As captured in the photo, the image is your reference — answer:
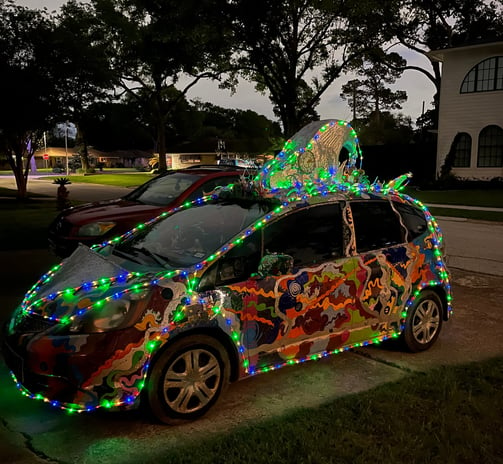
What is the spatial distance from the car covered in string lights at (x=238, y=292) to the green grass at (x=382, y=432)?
0.46m

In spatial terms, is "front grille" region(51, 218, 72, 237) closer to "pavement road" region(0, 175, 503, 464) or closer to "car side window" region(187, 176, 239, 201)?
"pavement road" region(0, 175, 503, 464)

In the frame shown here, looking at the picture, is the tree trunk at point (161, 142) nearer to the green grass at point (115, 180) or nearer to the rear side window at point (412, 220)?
the green grass at point (115, 180)

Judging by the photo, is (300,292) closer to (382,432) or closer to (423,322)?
(382,432)

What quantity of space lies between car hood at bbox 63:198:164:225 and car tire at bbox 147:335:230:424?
14.0 ft

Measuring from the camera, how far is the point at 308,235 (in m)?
4.18

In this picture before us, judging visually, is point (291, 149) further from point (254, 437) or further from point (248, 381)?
point (254, 437)

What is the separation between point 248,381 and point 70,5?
110 ft

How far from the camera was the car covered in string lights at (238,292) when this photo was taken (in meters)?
3.27

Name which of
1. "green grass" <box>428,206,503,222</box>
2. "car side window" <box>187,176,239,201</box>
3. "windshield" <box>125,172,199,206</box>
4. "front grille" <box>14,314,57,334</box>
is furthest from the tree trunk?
"front grille" <box>14,314,57,334</box>

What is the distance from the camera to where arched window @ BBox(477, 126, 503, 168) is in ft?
84.1

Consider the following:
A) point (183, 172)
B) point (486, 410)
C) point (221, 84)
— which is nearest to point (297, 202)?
point (486, 410)

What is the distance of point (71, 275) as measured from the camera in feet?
13.0

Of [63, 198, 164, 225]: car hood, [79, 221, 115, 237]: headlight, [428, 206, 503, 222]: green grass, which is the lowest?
[428, 206, 503, 222]: green grass

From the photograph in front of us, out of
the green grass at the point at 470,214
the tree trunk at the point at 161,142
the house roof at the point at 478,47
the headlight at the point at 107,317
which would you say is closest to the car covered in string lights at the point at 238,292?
the headlight at the point at 107,317
